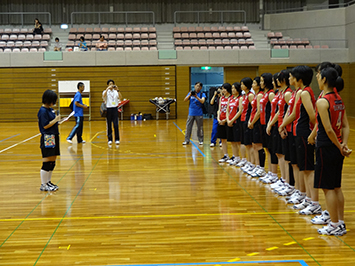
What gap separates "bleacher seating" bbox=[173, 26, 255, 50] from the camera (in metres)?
20.1

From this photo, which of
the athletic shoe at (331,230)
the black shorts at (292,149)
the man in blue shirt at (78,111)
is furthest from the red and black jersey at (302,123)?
the man in blue shirt at (78,111)

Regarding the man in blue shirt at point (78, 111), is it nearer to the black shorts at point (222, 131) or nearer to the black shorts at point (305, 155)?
the black shorts at point (222, 131)

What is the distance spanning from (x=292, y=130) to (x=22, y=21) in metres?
20.9

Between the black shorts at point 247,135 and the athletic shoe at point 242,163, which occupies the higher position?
the black shorts at point 247,135

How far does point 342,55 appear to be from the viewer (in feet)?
65.3

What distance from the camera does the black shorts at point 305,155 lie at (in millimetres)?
4340

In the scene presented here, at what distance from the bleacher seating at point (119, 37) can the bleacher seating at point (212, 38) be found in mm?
1402

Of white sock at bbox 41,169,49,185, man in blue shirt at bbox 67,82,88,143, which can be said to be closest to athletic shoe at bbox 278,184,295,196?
white sock at bbox 41,169,49,185

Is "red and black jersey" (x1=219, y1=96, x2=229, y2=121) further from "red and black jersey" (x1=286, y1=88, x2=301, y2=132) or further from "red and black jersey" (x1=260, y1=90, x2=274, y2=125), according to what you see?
"red and black jersey" (x1=286, y1=88, x2=301, y2=132)

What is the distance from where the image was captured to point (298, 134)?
4418 mm

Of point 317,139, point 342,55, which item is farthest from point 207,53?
point 317,139

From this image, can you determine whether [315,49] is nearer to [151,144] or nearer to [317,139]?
[151,144]

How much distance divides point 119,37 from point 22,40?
16.6 feet

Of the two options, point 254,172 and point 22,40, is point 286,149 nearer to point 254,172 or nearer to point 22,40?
point 254,172
